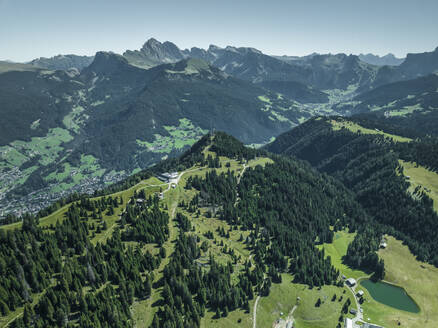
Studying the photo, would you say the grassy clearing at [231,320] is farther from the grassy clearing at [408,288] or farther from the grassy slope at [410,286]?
the grassy slope at [410,286]

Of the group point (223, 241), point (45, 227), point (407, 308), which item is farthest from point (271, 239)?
point (45, 227)

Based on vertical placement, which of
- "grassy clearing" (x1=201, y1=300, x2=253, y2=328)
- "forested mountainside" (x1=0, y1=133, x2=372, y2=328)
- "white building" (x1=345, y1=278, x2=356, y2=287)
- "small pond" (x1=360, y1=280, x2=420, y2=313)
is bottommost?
"small pond" (x1=360, y1=280, x2=420, y2=313)

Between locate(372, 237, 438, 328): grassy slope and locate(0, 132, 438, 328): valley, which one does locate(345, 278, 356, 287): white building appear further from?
locate(372, 237, 438, 328): grassy slope

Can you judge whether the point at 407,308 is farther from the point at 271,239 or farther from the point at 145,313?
the point at 145,313

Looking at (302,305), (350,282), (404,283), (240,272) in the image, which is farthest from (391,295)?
(240,272)

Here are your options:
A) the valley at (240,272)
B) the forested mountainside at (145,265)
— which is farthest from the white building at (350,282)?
the forested mountainside at (145,265)

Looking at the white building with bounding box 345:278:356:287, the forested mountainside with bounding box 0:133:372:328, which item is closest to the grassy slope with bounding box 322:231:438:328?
the white building with bounding box 345:278:356:287

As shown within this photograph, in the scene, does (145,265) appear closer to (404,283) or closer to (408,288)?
(408,288)
